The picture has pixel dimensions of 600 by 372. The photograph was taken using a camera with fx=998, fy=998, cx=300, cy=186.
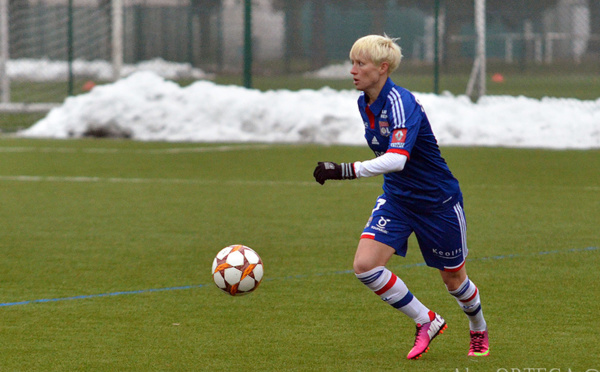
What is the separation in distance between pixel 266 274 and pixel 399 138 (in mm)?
2856

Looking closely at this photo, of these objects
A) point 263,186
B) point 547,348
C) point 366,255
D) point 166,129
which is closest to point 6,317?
point 366,255

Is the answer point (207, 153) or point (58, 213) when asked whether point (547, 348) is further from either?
point (207, 153)

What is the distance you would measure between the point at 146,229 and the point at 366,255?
4979 mm

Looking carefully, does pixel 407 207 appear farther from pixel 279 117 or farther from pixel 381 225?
pixel 279 117

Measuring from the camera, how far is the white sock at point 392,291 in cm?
533

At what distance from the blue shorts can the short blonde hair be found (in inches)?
30.9

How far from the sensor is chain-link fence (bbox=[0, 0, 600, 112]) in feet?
79.3

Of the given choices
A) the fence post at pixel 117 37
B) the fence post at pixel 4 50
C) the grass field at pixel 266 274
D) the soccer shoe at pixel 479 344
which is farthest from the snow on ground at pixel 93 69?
the soccer shoe at pixel 479 344

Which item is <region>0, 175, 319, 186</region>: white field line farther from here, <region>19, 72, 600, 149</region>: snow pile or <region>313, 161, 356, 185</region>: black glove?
<region>313, 161, 356, 185</region>: black glove

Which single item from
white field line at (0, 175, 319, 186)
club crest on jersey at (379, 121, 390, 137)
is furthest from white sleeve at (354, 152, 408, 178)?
white field line at (0, 175, 319, 186)

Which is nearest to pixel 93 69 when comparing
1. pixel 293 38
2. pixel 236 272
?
pixel 293 38

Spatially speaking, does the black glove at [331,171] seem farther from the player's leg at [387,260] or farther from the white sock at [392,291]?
the white sock at [392,291]

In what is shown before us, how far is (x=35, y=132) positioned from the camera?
21641mm

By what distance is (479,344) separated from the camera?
5.47 m
